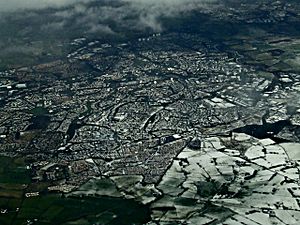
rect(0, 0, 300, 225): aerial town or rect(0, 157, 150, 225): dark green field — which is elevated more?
rect(0, 157, 150, 225): dark green field

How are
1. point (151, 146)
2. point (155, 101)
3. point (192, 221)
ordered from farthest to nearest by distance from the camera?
point (155, 101) < point (151, 146) < point (192, 221)

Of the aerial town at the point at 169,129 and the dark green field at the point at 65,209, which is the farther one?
the aerial town at the point at 169,129

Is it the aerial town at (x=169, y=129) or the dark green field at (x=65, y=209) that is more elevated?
the dark green field at (x=65, y=209)

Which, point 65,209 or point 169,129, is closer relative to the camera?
point 65,209

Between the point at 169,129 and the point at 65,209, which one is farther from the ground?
the point at 65,209

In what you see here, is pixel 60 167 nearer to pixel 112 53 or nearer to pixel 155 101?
pixel 155 101

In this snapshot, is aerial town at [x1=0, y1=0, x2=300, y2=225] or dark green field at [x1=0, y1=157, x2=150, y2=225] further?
aerial town at [x1=0, y1=0, x2=300, y2=225]

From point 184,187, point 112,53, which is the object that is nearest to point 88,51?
point 112,53

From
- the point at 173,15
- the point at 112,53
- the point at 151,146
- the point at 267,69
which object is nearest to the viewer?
the point at 151,146

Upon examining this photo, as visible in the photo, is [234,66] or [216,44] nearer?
[234,66]

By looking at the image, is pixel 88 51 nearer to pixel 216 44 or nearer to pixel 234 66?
pixel 216 44
